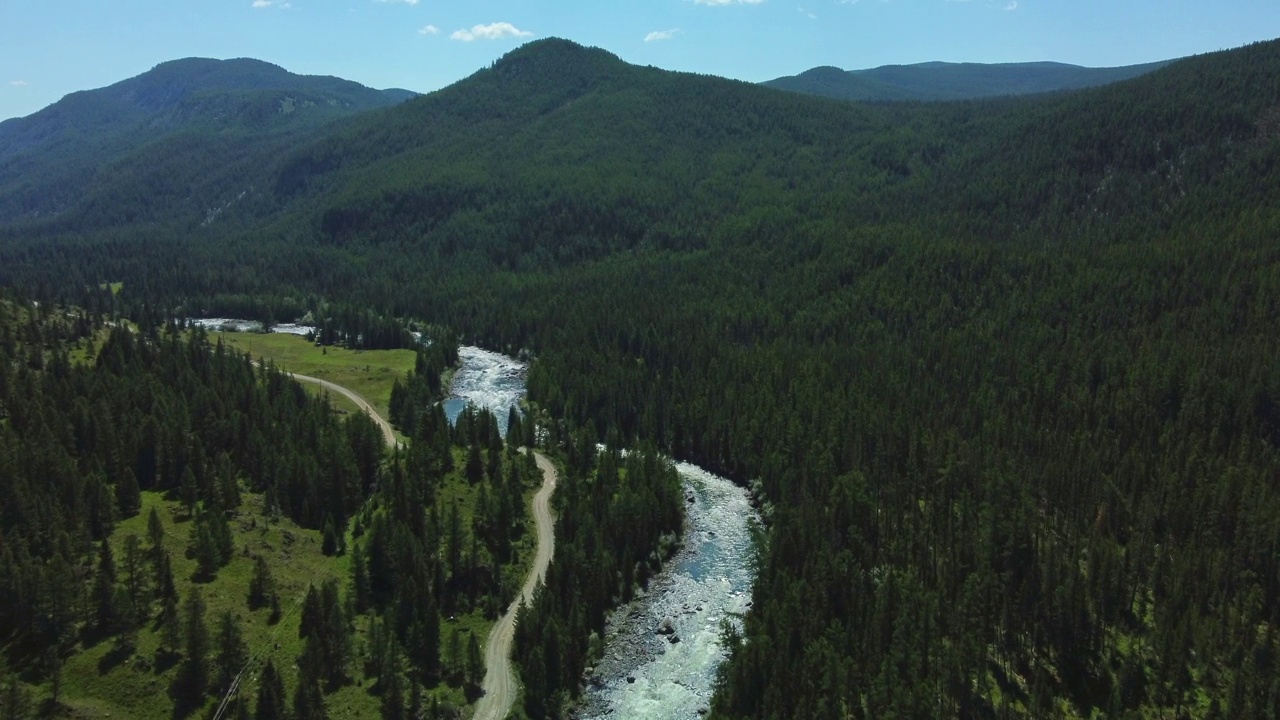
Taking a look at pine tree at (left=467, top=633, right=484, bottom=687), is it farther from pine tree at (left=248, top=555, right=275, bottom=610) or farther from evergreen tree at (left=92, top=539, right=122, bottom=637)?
evergreen tree at (left=92, top=539, right=122, bottom=637)

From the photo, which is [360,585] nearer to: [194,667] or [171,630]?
[171,630]

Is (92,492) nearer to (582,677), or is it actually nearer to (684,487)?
(582,677)

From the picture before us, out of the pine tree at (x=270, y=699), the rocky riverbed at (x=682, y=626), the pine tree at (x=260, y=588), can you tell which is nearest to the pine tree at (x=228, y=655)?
the pine tree at (x=270, y=699)

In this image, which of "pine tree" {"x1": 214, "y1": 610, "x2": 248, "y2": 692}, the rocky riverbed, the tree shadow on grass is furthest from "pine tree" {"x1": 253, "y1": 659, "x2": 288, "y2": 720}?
the rocky riverbed

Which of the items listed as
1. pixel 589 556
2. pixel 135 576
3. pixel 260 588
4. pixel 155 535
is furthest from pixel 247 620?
pixel 589 556

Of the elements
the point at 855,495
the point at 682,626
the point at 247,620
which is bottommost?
the point at 682,626

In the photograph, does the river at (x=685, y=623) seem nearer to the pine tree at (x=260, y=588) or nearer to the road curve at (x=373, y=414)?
the pine tree at (x=260, y=588)
